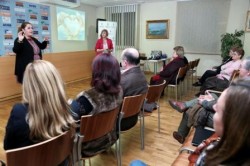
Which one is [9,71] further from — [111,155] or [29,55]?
[111,155]

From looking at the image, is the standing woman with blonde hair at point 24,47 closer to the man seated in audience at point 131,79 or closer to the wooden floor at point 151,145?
the wooden floor at point 151,145

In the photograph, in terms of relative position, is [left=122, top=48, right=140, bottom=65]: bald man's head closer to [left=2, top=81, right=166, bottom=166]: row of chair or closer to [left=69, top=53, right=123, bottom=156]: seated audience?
[left=2, top=81, right=166, bottom=166]: row of chair

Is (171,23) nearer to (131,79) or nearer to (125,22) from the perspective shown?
(125,22)

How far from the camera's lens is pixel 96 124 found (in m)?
1.52

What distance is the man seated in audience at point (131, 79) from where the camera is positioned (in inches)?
86.6

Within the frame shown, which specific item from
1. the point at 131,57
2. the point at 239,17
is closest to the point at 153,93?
the point at 131,57

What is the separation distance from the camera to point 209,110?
1.88 meters

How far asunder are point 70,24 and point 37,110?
5876mm

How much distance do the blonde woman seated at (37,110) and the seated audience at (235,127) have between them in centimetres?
87

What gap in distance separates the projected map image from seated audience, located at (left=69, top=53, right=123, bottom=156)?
5.09 metres

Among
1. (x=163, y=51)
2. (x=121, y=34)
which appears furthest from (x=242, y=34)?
(x=121, y=34)

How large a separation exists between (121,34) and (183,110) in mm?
5715

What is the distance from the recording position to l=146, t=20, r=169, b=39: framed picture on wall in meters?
6.86

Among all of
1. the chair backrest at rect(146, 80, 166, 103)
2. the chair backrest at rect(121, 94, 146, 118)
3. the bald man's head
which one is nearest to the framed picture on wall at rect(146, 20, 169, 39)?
the chair backrest at rect(146, 80, 166, 103)
